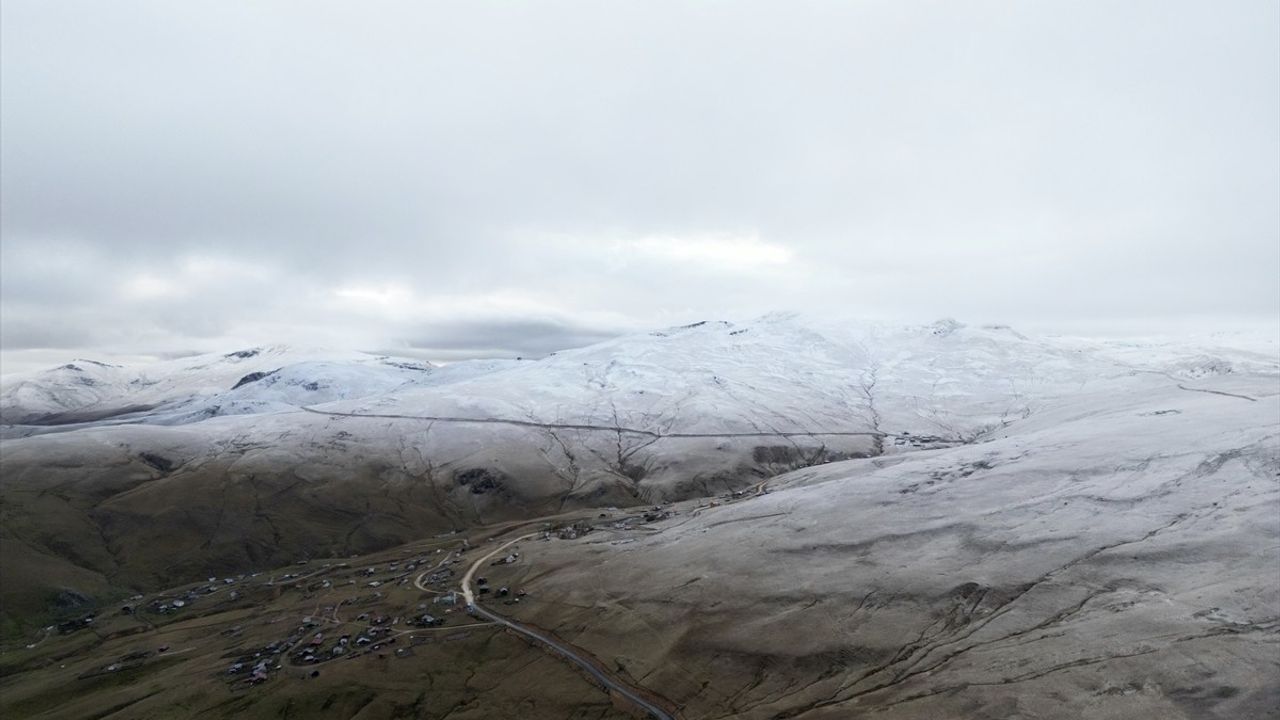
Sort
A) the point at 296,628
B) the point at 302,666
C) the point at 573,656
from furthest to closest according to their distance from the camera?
1. the point at 296,628
2. the point at 302,666
3. the point at 573,656

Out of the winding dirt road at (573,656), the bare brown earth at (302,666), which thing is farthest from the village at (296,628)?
the winding dirt road at (573,656)

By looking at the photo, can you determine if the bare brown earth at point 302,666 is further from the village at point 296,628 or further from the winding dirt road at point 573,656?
the winding dirt road at point 573,656

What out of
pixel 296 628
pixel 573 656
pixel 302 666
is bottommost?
pixel 296 628

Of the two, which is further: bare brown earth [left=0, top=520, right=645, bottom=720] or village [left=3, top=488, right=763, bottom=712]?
village [left=3, top=488, right=763, bottom=712]

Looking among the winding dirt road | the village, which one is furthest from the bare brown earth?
the winding dirt road

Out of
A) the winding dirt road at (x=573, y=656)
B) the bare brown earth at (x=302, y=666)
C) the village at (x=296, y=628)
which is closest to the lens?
the winding dirt road at (x=573, y=656)

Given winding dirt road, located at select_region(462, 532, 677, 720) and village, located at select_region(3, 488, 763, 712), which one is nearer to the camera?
winding dirt road, located at select_region(462, 532, 677, 720)

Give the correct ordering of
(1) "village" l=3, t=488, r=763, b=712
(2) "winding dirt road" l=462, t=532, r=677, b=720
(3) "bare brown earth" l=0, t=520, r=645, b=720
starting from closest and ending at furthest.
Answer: (2) "winding dirt road" l=462, t=532, r=677, b=720
(3) "bare brown earth" l=0, t=520, r=645, b=720
(1) "village" l=3, t=488, r=763, b=712

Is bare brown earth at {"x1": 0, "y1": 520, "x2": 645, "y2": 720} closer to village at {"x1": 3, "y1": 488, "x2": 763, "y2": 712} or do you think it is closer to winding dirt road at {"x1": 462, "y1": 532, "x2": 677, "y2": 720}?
village at {"x1": 3, "y1": 488, "x2": 763, "y2": 712}

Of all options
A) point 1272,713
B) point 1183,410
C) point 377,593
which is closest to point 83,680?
point 377,593

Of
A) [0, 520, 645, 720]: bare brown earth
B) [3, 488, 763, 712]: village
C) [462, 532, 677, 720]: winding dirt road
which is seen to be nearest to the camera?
[462, 532, 677, 720]: winding dirt road

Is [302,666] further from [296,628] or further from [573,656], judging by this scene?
[573,656]

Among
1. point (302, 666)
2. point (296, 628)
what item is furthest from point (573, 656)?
point (296, 628)

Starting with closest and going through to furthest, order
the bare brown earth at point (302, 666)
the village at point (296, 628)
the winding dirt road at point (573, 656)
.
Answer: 1. the winding dirt road at point (573, 656)
2. the bare brown earth at point (302, 666)
3. the village at point (296, 628)
